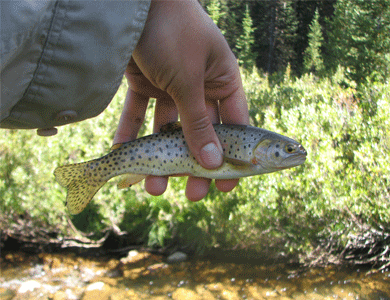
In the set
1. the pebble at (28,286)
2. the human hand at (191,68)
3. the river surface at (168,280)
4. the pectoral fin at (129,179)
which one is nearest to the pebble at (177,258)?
the river surface at (168,280)

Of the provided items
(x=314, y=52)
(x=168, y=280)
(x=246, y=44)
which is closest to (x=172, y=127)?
(x=168, y=280)

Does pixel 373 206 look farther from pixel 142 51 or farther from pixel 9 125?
pixel 9 125

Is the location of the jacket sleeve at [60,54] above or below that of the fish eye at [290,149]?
above

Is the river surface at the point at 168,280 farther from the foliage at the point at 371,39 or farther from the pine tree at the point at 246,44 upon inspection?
the pine tree at the point at 246,44

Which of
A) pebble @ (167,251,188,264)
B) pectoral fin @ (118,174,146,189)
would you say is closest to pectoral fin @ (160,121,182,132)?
pectoral fin @ (118,174,146,189)

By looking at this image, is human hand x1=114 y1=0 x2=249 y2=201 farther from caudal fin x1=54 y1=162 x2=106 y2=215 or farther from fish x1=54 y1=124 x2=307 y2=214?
caudal fin x1=54 y1=162 x2=106 y2=215

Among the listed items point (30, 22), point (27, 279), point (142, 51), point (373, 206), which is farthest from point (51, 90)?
point (27, 279)
